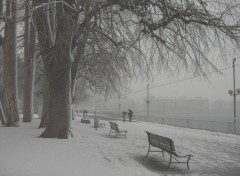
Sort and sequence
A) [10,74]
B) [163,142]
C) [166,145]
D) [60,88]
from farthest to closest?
[10,74], [60,88], [163,142], [166,145]

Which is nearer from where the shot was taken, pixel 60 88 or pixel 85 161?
pixel 85 161

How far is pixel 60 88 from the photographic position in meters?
15.4

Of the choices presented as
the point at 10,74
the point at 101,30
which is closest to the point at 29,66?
the point at 10,74

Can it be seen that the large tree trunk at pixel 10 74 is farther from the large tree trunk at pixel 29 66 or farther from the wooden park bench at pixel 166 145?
the wooden park bench at pixel 166 145

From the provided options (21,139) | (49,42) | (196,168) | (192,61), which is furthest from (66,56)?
(196,168)

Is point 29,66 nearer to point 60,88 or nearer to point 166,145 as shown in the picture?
point 60,88

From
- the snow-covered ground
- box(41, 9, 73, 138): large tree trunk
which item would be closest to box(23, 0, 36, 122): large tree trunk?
box(41, 9, 73, 138): large tree trunk

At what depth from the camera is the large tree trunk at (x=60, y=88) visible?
15211 mm

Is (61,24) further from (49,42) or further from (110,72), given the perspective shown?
(110,72)

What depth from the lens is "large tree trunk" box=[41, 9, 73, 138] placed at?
599 inches

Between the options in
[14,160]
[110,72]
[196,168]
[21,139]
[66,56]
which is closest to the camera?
[14,160]

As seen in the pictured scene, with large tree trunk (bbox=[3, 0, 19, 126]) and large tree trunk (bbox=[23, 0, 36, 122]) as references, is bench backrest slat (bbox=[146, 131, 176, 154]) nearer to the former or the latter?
large tree trunk (bbox=[3, 0, 19, 126])

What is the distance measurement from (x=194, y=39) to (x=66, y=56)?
5.35 m

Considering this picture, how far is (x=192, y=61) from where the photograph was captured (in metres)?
15.1
